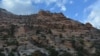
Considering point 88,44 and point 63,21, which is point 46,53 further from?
point 63,21

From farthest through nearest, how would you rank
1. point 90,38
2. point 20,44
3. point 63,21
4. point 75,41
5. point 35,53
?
1. point 63,21
2. point 90,38
3. point 75,41
4. point 20,44
5. point 35,53

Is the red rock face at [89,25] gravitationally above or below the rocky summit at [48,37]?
above

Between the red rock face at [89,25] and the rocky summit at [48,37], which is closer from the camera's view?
the rocky summit at [48,37]

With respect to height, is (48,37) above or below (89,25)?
below

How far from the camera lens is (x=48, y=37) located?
154625mm

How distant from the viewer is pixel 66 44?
492 ft

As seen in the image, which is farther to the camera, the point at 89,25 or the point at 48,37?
the point at 89,25

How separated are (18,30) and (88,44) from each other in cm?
3215

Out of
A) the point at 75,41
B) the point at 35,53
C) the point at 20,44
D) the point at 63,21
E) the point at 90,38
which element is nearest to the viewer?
the point at 35,53

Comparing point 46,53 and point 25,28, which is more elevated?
point 25,28

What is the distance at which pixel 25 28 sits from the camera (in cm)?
16200

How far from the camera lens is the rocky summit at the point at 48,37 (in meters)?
139

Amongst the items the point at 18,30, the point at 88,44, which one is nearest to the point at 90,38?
the point at 88,44

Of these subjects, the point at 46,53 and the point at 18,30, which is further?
the point at 18,30
